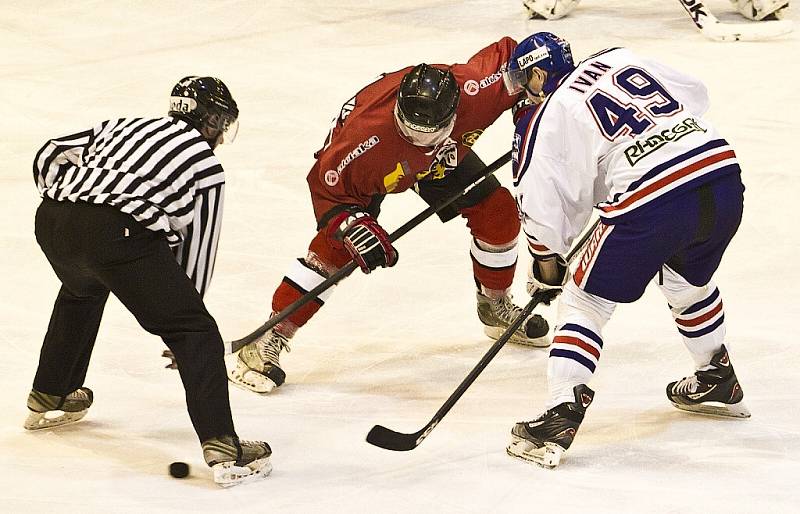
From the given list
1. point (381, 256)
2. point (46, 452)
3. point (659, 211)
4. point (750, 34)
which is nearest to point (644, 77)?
point (659, 211)

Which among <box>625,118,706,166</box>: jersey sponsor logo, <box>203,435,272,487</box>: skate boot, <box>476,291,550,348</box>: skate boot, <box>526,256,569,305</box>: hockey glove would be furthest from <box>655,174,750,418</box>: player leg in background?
<box>203,435,272,487</box>: skate boot

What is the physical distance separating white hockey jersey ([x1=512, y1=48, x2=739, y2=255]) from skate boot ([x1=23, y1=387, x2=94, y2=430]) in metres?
1.22

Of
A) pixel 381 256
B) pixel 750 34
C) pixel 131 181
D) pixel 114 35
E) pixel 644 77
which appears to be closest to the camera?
pixel 131 181

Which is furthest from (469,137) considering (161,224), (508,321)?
(161,224)

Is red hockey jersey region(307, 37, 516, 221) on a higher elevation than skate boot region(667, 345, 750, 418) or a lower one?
higher

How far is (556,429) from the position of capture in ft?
8.67

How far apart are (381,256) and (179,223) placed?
64cm

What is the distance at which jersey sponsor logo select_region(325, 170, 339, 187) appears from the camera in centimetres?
301

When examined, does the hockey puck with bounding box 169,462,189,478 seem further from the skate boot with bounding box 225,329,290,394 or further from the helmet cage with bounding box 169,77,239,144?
the helmet cage with bounding box 169,77,239,144

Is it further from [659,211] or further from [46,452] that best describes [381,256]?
[46,452]

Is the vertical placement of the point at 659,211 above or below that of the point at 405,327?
above

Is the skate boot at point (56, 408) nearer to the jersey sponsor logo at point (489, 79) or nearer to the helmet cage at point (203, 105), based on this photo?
the helmet cage at point (203, 105)

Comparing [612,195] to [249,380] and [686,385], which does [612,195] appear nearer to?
[686,385]

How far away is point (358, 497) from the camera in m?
2.54
